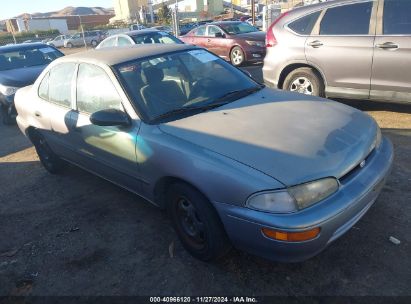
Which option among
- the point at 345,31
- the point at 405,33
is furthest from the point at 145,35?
the point at 405,33

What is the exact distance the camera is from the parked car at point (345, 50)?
16.3 feet

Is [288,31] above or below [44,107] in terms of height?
above

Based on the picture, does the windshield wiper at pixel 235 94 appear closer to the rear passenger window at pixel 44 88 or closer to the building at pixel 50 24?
the rear passenger window at pixel 44 88

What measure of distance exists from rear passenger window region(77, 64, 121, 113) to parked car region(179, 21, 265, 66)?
8.35 metres

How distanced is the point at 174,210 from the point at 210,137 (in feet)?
2.31

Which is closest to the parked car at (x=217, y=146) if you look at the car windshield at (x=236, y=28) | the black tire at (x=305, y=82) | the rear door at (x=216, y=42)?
the black tire at (x=305, y=82)

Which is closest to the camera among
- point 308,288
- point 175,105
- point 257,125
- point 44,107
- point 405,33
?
point 308,288

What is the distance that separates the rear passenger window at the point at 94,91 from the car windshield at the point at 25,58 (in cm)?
564

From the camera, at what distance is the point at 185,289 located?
2629 mm

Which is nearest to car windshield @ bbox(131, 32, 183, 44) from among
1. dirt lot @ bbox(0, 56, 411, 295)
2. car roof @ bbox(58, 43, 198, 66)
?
car roof @ bbox(58, 43, 198, 66)

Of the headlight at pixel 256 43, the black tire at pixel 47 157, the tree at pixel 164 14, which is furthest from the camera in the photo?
the tree at pixel 164 14

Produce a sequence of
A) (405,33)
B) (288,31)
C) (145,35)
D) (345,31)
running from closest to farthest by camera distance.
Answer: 1. (405,33)
2. (345,31)
3. (288,31)
4. (145,35)

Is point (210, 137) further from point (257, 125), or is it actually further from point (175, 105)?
point (175, 105)

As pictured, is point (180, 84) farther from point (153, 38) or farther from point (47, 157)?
point (153, 38)
